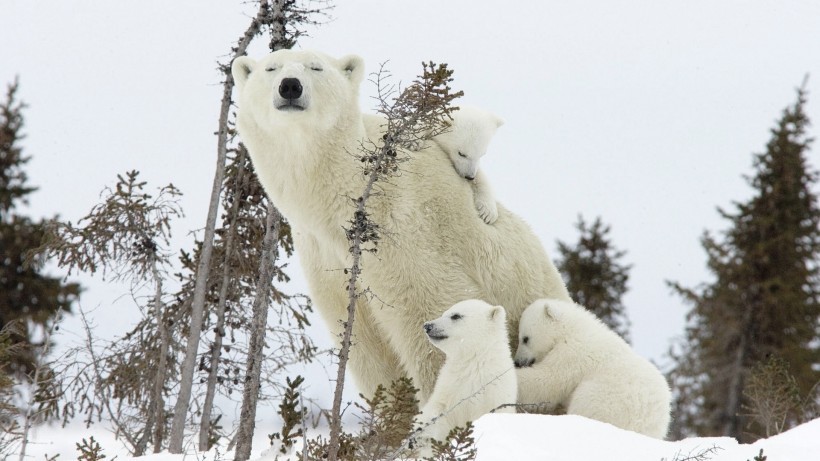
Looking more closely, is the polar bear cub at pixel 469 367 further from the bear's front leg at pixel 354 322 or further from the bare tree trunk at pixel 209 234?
the bare tree trunk at pixel 209 234

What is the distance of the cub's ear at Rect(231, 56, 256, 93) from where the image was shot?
6660 millimetres

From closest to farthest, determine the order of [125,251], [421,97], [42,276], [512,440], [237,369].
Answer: [512,440], [421,97], [125,251], [237,369], [42,276]

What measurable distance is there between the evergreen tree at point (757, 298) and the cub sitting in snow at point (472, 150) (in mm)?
13711

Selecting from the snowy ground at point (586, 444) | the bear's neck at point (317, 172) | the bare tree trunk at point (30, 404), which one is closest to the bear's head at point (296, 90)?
the bear's neck at point (317, 172)

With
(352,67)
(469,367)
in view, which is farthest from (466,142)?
(469,367)

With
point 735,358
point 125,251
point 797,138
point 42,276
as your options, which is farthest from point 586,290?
point 125,251

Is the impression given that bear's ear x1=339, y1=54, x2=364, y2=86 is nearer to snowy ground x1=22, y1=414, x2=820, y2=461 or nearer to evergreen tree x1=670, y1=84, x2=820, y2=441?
snowy ground x1=22, y1=414, x2=820, y2=461

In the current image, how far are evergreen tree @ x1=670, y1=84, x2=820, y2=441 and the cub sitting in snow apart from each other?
13711 mm

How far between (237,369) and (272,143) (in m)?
3.44

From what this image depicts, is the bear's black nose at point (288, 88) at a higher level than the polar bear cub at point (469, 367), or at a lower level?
higher

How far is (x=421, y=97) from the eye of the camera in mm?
5227

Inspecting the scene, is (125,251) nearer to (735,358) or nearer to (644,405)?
(644,405)

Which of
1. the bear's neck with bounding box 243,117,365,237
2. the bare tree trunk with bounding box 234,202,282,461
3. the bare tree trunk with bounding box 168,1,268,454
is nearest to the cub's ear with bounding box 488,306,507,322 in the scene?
the bear's neck with bounding box 243,117,365,237

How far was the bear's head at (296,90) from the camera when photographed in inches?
243
